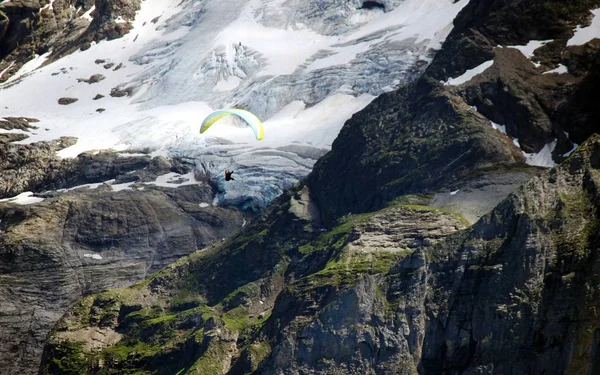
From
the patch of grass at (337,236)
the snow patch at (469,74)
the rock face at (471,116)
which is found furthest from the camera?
the snow patch at (469,74)

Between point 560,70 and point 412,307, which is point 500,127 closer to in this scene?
point 560,70

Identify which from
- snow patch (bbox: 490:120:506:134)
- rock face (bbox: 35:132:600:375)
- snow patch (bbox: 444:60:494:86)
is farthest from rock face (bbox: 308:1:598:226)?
rock face (bbox: 35:132:600:375)

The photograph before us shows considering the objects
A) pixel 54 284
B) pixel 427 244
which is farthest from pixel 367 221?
pixel 54 284

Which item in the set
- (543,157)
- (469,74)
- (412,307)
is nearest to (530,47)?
(469,74)

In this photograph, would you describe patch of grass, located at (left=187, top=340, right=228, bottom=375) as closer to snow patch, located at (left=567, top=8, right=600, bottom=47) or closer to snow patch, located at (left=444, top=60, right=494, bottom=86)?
snow patch, located at (left=444, top=60, right=494, bottom=86)

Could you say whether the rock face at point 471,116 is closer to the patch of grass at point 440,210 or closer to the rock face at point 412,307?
the patch of grass at point 440,210

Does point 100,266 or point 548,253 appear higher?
point 548,253

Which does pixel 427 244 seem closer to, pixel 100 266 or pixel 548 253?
pixel 548 253

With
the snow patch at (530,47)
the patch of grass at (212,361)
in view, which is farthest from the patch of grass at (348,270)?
the snow patch at (530,47)
